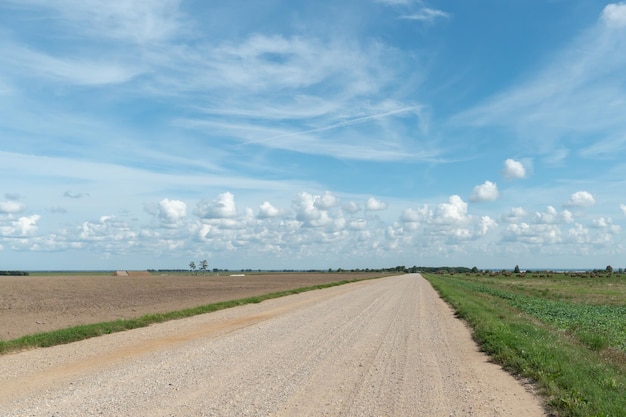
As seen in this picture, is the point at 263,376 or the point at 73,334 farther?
the point at 73,334

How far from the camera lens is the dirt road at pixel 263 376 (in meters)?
9.96

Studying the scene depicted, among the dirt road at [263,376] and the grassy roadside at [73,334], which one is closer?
the dirt road at [263,376]

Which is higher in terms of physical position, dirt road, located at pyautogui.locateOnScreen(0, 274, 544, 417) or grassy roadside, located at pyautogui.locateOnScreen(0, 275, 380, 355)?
grassy roadside, located at pyautogui.locateOnScreen(0, 275, 380, 355)

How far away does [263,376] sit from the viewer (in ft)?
41.8

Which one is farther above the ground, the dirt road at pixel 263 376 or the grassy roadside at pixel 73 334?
the grassy roadside at pixel 73 334

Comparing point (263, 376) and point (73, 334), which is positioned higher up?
point (73, 334)

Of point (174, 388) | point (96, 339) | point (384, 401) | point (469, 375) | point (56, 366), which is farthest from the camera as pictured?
point (96, 339)

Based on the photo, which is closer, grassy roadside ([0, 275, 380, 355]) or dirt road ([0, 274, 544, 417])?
dirt road ([0, 274, 544, 417])

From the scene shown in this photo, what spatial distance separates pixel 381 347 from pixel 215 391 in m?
8.00

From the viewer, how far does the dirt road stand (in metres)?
9.96

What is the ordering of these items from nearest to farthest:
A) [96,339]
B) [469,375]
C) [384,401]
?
[384,401] < [469,375] < [96,339]

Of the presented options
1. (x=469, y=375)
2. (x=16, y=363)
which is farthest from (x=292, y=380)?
(x=16, y=363)

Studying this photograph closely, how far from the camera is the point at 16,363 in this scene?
15.0 m

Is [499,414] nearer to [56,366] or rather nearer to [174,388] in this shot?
[174,388]
